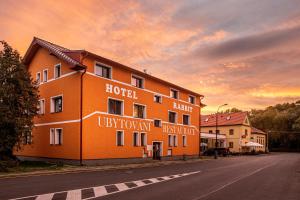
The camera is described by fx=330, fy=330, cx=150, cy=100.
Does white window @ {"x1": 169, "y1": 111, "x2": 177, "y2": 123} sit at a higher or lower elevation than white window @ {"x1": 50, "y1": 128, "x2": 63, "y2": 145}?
higher

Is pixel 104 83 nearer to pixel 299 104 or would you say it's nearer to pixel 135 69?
pixel 135 69

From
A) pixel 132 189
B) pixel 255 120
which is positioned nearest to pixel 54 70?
pixel 132 189

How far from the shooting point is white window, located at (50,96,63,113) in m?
31.3

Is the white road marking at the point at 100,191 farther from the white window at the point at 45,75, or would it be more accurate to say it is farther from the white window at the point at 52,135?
the white window at the point at 45,75

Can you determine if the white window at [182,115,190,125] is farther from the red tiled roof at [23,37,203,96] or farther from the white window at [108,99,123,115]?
the white window at [108,99,123,115]

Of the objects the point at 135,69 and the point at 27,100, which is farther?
the point at 135,69

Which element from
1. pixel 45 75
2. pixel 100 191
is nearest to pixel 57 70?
pixel 45 75

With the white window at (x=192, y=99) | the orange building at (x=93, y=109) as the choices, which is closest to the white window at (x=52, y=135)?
the orange building at (x=93, y=109)

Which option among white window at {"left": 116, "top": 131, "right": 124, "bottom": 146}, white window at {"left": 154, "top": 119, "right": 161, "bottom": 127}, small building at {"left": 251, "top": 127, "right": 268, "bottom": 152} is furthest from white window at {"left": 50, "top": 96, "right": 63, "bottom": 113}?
small building at {"left": 251, "top": 127, "right": 268, "bottom": 152}

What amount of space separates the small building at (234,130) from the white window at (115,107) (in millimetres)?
50455

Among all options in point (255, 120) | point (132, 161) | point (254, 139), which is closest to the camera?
point (132, 161)

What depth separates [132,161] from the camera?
109 feet

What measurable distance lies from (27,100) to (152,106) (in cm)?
1544

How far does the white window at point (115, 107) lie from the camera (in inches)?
1240
